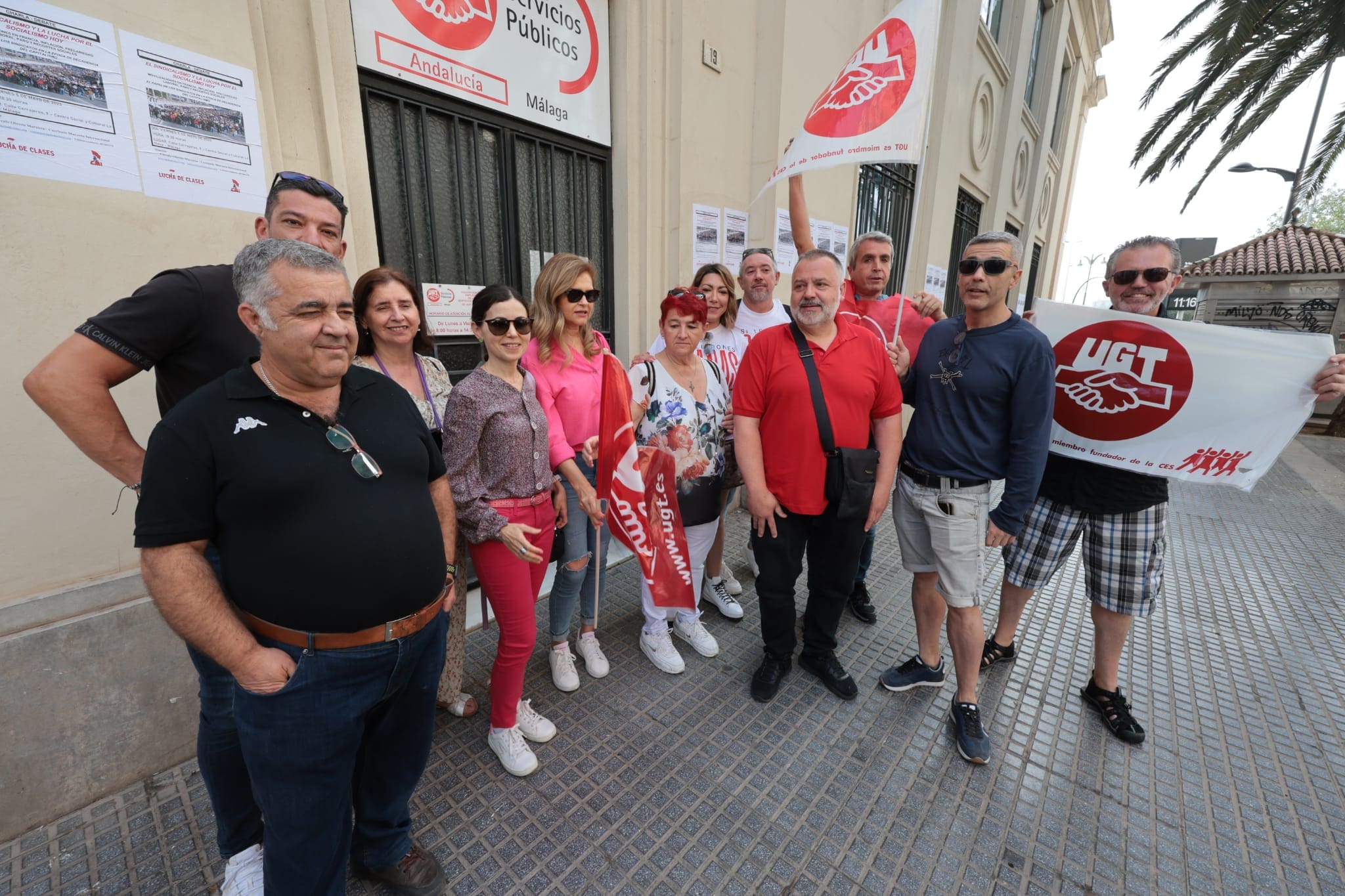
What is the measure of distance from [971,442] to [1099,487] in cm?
74

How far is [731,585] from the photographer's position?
367cm

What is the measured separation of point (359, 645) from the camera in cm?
142

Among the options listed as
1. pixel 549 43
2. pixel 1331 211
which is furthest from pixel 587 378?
pixel 1331 211

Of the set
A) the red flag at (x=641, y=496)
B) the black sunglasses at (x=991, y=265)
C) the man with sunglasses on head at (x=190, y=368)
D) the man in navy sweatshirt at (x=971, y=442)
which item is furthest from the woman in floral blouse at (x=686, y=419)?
the man with sunglasses on head at (x=190, y=368)

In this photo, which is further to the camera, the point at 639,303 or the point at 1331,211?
the point at 1331,211

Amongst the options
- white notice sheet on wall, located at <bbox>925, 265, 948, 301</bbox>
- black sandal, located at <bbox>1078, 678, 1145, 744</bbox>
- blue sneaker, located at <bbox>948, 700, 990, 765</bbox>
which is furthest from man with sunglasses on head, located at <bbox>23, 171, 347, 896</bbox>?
white notice sheet on wall, located at <bbox>925, 265, 948, 301</bbox>

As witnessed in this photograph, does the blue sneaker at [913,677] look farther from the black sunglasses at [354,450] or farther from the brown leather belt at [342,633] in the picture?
the black sunglasses at [354,450]

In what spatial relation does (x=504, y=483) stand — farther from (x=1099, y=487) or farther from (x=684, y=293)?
(x=1099, y=487)

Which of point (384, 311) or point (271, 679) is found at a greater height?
point (384, 311)

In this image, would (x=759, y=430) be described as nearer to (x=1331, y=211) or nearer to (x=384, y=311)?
(x=384, y=311)

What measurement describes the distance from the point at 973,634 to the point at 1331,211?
53.0 m

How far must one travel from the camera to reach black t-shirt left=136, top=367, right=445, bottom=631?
1.19 meters

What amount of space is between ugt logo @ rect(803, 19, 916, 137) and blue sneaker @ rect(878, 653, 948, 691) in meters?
2.79

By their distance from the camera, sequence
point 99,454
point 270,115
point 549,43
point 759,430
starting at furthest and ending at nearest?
point 549,43
point 759,430
point 270,115
point 99,454
